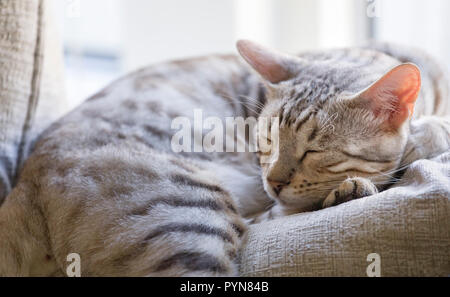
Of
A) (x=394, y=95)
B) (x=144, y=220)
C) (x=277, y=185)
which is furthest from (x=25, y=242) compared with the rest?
(x=394, y=95)

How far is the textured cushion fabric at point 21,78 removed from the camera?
1521mm

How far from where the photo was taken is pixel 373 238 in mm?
1038

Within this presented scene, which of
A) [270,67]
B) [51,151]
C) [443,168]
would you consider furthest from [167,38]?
[443,168]

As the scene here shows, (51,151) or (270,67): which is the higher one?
(270,67)

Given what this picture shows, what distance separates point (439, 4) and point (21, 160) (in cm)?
233

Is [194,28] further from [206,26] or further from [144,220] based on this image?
[144,220]

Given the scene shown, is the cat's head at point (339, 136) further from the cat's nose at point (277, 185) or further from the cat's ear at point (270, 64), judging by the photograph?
the cat's ear at point (270, 64)

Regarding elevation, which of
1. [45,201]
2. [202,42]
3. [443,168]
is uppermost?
[202,42]

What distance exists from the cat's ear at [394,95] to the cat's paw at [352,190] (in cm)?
21

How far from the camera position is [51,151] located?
1425 mm

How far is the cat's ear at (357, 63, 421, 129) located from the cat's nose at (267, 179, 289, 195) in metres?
0.31

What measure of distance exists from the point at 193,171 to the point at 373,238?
1.80 feet

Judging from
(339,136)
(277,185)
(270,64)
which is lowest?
(277,185)
